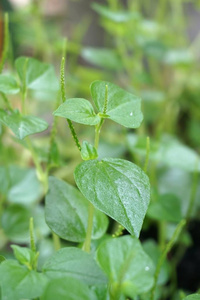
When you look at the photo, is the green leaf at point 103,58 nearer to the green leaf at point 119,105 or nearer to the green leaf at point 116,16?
the green leaf at point 116,16

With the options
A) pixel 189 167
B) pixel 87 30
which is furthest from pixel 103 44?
pixel 189 167

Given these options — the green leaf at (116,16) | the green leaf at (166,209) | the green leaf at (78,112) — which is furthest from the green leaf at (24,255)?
the green leaf at (116,16)

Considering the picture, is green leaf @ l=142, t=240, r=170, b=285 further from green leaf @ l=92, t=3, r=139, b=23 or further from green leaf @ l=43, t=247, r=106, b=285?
green leaf @ l=92, t=3, r=139, b=23

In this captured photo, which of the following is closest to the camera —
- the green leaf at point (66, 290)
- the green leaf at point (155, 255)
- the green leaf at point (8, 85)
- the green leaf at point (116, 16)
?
the green leaf at point (66, 290)

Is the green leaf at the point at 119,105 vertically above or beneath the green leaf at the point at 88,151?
above

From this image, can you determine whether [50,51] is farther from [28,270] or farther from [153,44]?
[28,270]

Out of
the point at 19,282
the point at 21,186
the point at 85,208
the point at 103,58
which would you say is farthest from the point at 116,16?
the point at 19,282

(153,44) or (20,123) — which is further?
(153,44)
